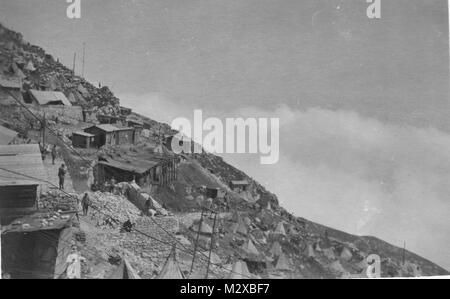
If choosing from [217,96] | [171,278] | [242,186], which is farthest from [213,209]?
[217,96]

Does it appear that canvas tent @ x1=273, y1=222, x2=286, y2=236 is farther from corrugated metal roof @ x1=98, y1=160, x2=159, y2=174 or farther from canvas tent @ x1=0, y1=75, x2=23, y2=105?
canvas tent @ x1=0, y1=75, x2=23, y2=105

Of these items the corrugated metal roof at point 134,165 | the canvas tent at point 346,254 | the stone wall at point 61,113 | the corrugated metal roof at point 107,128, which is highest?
the stone wall at point 61,113

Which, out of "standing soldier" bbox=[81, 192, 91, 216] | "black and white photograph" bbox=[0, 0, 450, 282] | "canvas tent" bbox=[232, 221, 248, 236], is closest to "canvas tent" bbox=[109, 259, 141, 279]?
"black and white photograph" bbox=[0, 0, 450, 282]

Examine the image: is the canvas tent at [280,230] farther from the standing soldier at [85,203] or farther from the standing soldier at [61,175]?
the standing soldier at [61,175]

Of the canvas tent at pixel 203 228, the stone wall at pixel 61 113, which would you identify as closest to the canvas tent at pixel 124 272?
the canvas tent at pixel 203 228

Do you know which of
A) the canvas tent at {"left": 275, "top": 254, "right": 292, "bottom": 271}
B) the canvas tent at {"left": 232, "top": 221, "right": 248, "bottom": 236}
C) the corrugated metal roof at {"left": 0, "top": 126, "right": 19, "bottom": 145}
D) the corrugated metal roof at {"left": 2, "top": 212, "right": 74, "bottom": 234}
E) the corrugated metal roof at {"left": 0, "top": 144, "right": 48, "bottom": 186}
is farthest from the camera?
the canvas tent at {"left": 232, "top": 221, "right": 248, "bottom": 236}

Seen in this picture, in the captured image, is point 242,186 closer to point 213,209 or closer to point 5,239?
point 213,209
